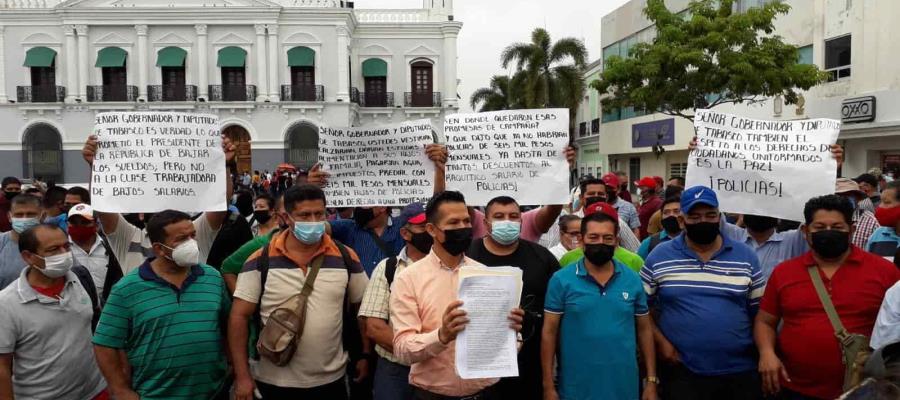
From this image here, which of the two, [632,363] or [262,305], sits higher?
[262,305]

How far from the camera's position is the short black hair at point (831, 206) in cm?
396

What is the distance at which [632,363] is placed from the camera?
13.1 feet

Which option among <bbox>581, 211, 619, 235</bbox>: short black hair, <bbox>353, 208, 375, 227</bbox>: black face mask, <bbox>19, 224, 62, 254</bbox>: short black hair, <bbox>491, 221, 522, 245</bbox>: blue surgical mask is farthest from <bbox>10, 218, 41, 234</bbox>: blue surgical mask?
<bbox>581, 211, 619, 235</bbox>: short black hair

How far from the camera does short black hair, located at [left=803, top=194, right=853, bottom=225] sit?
3.96 m

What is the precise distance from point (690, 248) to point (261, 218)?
4462 millimetres

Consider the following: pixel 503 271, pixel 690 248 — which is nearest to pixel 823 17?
pixel 690 248

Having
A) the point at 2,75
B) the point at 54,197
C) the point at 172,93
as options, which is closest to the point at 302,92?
the point at 172,93

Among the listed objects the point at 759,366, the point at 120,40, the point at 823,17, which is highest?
the point at 120,40

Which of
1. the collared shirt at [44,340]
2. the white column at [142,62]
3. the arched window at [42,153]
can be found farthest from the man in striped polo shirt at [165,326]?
the arched window at [42,153]

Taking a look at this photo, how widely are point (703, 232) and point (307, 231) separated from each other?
7.54 feet

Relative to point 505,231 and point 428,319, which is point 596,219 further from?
point 428,319

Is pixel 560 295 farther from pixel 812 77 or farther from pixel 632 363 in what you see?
pixel 812 77

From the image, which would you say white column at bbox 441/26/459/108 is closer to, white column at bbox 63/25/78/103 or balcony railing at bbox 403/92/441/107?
balcony railing at bbox 403/92/441/107

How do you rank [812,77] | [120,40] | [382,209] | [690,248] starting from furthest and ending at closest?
[120,40]
[812,77]
[382,209]
[690,248]
